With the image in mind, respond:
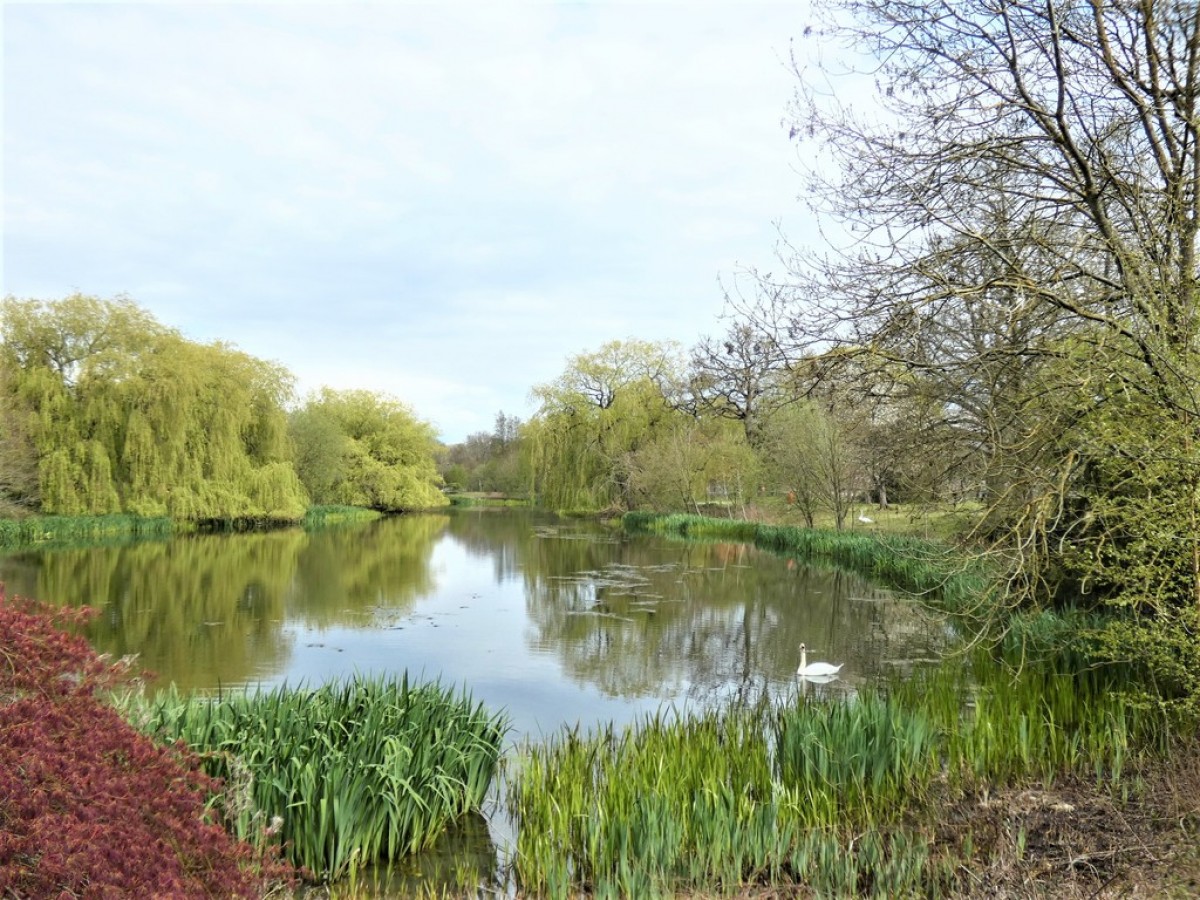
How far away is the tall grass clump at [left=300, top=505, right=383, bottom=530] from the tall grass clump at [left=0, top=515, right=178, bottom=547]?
6916 mm

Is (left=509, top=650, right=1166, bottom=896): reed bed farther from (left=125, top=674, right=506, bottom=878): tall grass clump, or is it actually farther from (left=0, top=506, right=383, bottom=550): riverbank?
(left=0, top=506, right=383, bottom=550): riverbank

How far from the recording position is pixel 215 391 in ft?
84.2

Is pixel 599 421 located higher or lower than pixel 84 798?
higher

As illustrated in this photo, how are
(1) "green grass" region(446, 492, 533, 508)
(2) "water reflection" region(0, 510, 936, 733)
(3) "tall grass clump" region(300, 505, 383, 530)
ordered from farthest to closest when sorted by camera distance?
1. (1) "green grass" region(446, 492, 533, 508)
2. (3) "tall grass clump" region(300, 505, 383, 530)
3. (2) "water reflection" region(0, 510, 936, 733)

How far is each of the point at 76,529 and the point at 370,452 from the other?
2060 centimetres

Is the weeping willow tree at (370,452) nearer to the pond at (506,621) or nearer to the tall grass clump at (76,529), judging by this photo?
the tall grass clump at (76,529)

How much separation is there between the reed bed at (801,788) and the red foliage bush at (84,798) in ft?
4.84

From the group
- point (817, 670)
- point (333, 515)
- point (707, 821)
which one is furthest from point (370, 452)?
point (707, 821)

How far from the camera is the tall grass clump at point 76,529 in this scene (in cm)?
2011

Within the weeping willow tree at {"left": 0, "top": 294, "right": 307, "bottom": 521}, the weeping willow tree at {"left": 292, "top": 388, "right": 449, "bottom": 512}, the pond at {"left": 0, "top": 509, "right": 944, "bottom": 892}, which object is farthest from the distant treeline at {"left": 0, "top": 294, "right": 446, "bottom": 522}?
the weeping willow tree at {"left": 292, "top": 388, "right": 449, "bottom": 512}

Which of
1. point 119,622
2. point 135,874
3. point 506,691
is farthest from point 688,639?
point 135,874

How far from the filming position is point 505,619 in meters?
12.0

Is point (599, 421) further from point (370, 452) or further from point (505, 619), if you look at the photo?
point (505, 619)

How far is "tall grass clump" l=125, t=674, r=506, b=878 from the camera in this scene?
3.80 meters
